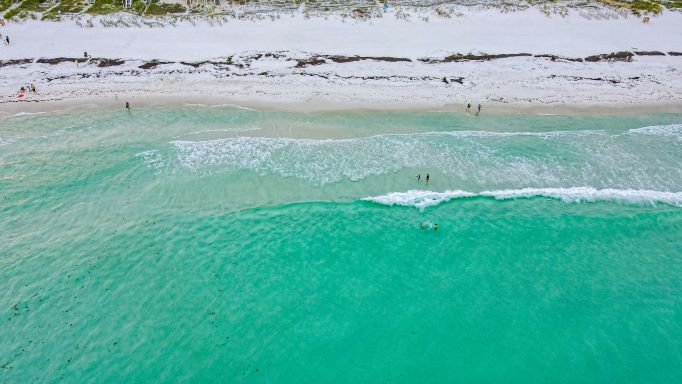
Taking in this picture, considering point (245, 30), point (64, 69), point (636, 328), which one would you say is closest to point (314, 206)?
point (636, 328)

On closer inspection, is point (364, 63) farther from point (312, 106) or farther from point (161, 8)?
point (161, 8)

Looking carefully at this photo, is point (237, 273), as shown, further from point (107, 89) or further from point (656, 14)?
point (656, 14)

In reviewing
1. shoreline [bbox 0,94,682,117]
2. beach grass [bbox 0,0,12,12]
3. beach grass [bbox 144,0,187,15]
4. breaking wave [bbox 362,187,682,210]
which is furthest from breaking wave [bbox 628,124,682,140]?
beach grass [bbox 0,0,12,12]

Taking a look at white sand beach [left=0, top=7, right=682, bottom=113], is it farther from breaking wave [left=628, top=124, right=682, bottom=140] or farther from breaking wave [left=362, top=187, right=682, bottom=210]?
breaking wave [left=362, top=187, right=682, bottom=210]

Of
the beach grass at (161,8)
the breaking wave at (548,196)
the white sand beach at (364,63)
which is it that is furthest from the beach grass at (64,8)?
the breaking wave at (548,196)

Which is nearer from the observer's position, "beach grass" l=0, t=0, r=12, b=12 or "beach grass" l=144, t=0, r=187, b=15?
"beach grass" l=0, t=0, r=12, b=12
